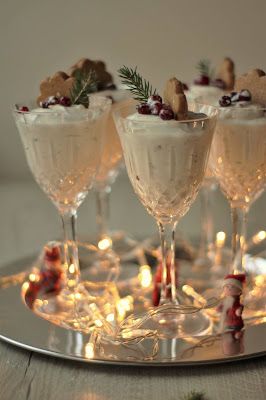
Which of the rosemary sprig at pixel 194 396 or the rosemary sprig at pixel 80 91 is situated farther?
the rosemary sprig at pixel 80 91

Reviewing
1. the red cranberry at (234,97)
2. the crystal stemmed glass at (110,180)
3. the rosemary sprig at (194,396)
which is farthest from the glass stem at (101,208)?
the rosemary sprig at (194,396)

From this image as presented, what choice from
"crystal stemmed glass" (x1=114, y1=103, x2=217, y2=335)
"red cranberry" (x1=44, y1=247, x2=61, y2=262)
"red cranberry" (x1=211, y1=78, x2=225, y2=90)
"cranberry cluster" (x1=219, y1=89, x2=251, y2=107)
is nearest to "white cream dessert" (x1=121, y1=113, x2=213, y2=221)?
"crystal stemmed glass" (x1=114, y1=103, x2=217, y2=335)

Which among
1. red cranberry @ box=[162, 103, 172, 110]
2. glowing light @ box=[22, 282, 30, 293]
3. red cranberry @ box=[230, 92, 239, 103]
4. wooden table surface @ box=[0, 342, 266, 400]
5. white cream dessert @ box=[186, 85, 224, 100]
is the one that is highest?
red cranberry @ box=[162, 103, 172, 110]

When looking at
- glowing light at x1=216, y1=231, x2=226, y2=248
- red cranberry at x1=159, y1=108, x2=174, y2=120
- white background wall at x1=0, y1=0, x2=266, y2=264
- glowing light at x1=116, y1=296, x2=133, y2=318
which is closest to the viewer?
red cranberry at x1=159, y1=108, x2=174, y2=120

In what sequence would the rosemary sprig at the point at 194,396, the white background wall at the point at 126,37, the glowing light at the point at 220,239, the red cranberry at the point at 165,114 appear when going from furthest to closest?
the white background wall at the point at 126,37 < the glowing light at the point at 220,239 < the red cranberry at the point at 165,114 < the rosemary sprig at the point at 194,396

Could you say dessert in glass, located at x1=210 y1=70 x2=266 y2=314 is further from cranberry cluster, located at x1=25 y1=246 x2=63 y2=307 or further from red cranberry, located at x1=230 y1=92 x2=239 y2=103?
cranberry cluster, located at x1=25 y1=246 x2=63 y2=307

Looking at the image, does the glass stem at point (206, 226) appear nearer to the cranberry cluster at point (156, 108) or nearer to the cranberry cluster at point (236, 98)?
the cranberry cluster at point (236, 98)

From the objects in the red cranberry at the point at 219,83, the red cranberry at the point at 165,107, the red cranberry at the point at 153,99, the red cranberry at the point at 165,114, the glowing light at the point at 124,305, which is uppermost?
the red cranberry at the point at 153,99
